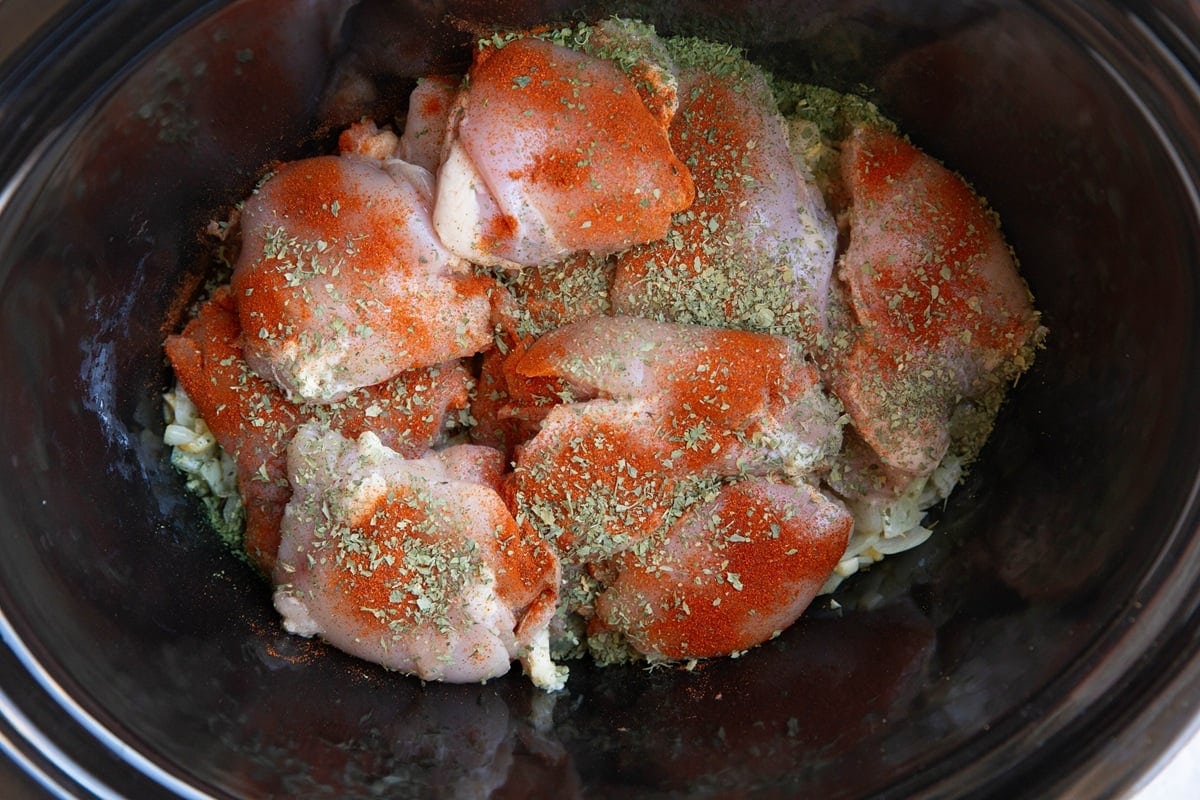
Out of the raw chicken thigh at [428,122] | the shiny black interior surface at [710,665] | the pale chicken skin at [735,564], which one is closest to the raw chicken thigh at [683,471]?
the pale chicken skin at [735,564]

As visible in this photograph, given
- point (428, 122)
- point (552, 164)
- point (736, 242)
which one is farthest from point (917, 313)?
point (428, 122)

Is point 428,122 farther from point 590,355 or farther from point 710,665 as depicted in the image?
point 710,665

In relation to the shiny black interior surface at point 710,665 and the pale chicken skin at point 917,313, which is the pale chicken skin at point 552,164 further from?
the pale chicken skin at point 917,313

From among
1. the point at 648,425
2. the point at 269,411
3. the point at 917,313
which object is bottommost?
the point at 269,411

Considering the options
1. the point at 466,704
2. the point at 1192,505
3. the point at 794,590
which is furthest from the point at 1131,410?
the point at 466,704

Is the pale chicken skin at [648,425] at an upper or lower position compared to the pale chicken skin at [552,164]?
lower

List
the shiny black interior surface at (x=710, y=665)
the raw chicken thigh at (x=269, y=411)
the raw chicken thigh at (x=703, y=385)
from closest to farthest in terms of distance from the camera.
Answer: the shiny black interior surface at (x=710, y=665) → the raw chicken thigh at (x=703, y=385) → the raw chicken thigh at (x=269, y=411)

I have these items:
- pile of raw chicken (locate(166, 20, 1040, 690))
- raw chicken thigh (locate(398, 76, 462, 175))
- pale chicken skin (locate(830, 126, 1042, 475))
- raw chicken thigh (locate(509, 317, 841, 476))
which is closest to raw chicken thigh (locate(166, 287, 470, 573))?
pile of raw chicken (locate(166, 20, 1040, 690))
